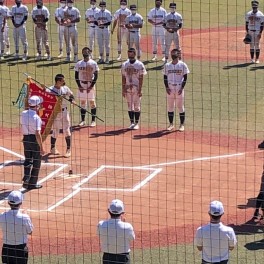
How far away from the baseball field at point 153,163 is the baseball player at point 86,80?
45 cm

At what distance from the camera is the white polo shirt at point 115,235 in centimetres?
1327

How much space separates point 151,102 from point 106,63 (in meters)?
3.50

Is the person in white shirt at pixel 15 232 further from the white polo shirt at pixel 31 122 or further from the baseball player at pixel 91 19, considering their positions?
the baseball player at pixel 91 19

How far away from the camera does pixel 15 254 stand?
13.9 metres

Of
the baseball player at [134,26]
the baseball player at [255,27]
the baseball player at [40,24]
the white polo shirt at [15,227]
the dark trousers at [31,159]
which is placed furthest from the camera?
the baseball player at [40,24]

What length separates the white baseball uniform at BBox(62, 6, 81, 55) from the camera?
26.8m

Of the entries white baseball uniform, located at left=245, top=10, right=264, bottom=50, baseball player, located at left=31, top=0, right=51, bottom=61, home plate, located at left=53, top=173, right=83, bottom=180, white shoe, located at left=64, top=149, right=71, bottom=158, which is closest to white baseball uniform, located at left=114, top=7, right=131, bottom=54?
baseball player, located at left=31, top=0, right=51, bottom=61

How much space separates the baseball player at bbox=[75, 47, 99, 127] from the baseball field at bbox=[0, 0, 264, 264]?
452 millimetres

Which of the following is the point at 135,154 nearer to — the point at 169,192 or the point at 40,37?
the point at 169,192

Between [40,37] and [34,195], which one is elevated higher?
[40,37]

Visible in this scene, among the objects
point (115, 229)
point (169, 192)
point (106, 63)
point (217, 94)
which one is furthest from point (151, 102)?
point (115, 229)

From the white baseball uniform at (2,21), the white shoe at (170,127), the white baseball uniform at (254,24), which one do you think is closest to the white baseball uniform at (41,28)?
the white baseball uniform at (2,21)

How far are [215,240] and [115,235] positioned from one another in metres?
1.31

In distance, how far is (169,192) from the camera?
59.3ft
